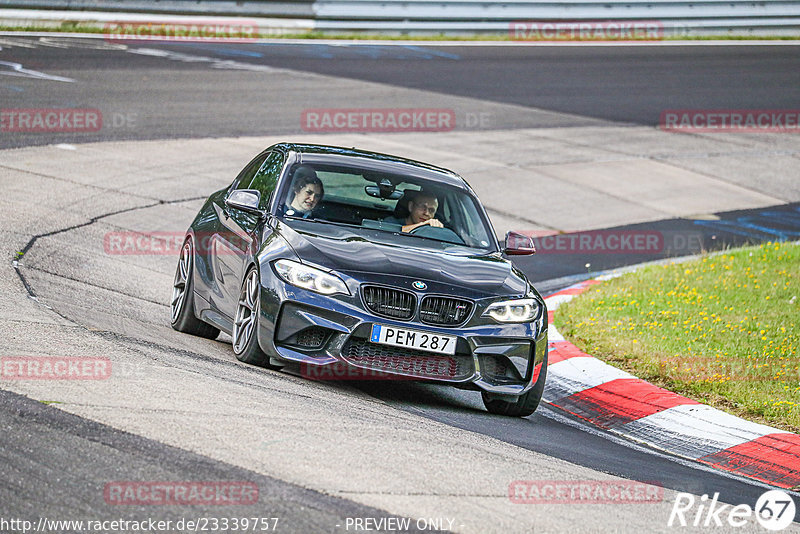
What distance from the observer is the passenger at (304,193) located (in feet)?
28.3

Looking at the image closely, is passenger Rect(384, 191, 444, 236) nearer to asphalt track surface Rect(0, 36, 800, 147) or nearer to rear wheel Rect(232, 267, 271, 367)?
rear wheel Rect(232, 267, 271, 367)

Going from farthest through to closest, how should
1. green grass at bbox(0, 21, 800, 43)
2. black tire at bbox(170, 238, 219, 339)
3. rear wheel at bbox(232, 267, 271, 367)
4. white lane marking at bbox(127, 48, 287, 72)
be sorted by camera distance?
green grass at bbox(0, 21, 800, 43), white lane marking at bbox(127, 48, 287, 72), black tire at bbox(170, 238, 219, 339), rear wheel at bbox(232, 267, 271, 367)

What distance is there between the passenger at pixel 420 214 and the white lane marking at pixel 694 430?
2.02 metres

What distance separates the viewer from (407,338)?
24.3 ft

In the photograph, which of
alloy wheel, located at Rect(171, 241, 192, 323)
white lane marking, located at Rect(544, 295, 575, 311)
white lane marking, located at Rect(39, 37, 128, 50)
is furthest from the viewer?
white lane marking, located at Rect(39, 37, 128, 50)

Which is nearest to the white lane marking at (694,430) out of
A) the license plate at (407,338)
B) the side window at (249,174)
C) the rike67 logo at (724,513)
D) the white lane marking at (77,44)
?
the rike67 logo at (724,513)

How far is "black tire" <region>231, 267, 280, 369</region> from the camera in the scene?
7.83 meters

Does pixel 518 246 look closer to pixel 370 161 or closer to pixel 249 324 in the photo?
pixel 370 161

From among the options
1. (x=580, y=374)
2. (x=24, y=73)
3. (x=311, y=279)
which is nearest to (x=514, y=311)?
(x=311, y=279)

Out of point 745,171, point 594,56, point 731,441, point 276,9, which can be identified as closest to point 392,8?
Answer: point 276,9

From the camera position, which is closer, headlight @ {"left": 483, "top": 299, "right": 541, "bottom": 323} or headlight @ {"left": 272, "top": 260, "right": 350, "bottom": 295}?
headlight @ {"left": 272, "top": 260, "right": 350, "bottom": 295}

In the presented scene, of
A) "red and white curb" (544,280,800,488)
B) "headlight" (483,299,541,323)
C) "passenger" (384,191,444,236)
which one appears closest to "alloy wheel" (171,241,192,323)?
"passenger" (384,191,444,236)

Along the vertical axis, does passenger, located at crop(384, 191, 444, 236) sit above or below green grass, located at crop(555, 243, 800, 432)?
above

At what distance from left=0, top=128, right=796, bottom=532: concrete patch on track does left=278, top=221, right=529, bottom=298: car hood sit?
806 millimetres
